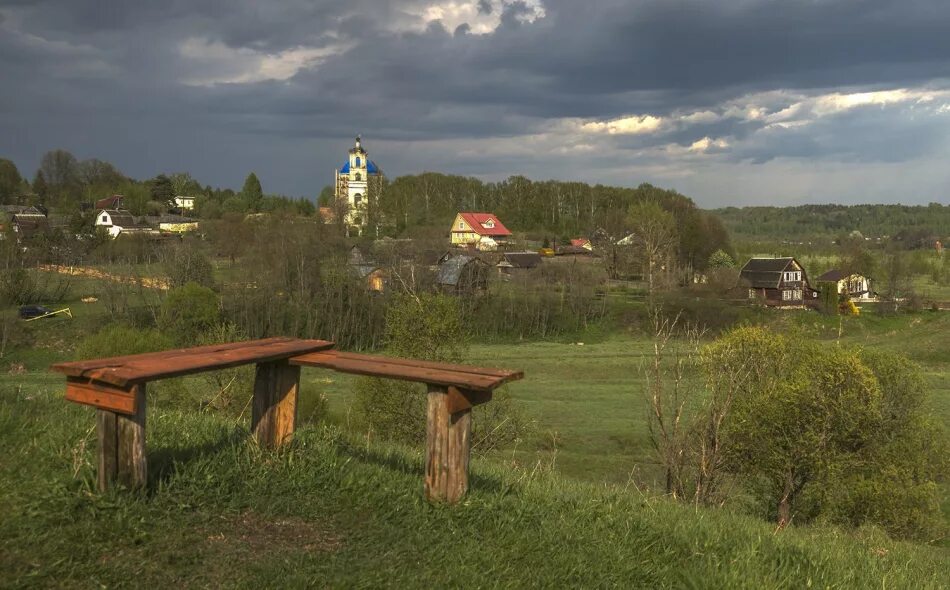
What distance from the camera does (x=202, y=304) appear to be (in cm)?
5294

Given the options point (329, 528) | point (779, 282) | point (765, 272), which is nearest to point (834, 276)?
point (765, 272)

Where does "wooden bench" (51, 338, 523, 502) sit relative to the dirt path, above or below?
above

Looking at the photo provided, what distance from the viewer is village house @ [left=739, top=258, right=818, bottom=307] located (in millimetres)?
76500

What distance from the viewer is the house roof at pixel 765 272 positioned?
7769 cm

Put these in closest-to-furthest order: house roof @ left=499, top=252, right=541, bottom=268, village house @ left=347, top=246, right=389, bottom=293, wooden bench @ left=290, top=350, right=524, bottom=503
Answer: wooden bench @ left=290, top=350, right=524, bottom=503 → village house @ left=347, top=246, right=389, bottom=293 → house roof @ left=499, top=252, right=541, bottom=268

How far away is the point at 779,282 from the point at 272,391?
78.1 metres

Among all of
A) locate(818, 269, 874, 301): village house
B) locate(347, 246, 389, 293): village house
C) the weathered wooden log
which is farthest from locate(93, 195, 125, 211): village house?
the weathered wooden log

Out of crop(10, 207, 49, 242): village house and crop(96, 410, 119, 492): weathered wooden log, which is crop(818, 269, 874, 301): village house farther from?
crop(10, 207, 49, 242): village house

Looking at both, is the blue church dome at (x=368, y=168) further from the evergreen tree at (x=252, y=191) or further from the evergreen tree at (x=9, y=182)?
the evergreen tree at (x=9, y=182)

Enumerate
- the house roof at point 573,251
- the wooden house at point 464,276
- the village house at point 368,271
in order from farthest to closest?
the house roof at point 573,251 < the wooden house at point 464,276 < the village house at point 368,271

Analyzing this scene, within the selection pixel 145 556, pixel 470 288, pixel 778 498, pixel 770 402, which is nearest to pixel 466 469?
pixel 145 556

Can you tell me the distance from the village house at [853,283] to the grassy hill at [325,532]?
81.5 meters

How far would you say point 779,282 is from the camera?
77.2 meters

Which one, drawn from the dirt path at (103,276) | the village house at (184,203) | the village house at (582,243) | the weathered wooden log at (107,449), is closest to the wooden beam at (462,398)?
the weathered wooden log at (107,449)
